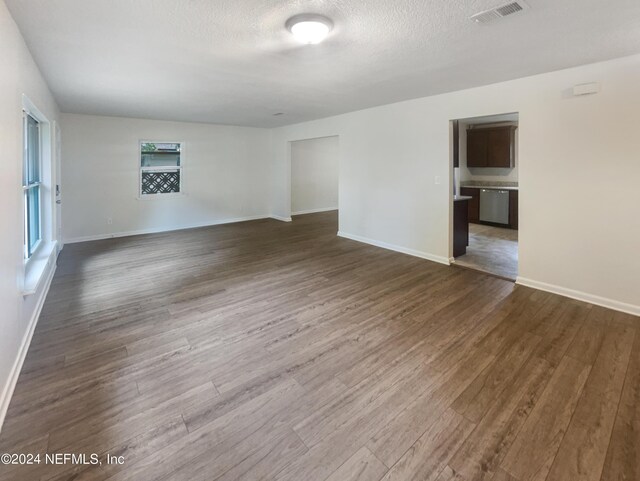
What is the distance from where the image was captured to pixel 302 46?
2.86m

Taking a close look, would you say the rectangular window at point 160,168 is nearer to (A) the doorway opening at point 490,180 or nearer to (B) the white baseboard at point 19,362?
(B) the white baseboard at point 19,362

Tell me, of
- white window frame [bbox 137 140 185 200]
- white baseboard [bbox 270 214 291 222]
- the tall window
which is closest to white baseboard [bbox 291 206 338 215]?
white baseboard [bbox 270 214 291 222]

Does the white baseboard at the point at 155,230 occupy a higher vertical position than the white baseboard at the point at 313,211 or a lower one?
lower

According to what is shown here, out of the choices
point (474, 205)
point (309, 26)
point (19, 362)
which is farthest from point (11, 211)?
point (474, 205)

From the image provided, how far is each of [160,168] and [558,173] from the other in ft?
23.8

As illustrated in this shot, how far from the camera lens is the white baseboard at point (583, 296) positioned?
3.22m

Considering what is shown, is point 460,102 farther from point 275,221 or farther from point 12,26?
point 275,221

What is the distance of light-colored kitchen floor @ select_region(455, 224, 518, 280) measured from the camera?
4.56m

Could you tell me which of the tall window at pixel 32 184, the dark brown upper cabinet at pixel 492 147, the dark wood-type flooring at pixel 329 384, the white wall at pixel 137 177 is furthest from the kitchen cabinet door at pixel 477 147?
the tall window at pixel 32 184

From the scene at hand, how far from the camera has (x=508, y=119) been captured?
7.24 meters

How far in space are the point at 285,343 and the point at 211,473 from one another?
3.96ft

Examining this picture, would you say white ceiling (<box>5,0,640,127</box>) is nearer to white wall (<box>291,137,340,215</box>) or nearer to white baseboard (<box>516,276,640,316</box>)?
white baseboard (<box>516,276,640,316</box>)

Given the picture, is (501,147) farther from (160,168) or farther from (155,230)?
(155,230)

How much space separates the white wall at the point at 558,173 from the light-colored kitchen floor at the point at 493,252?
1.36ft
